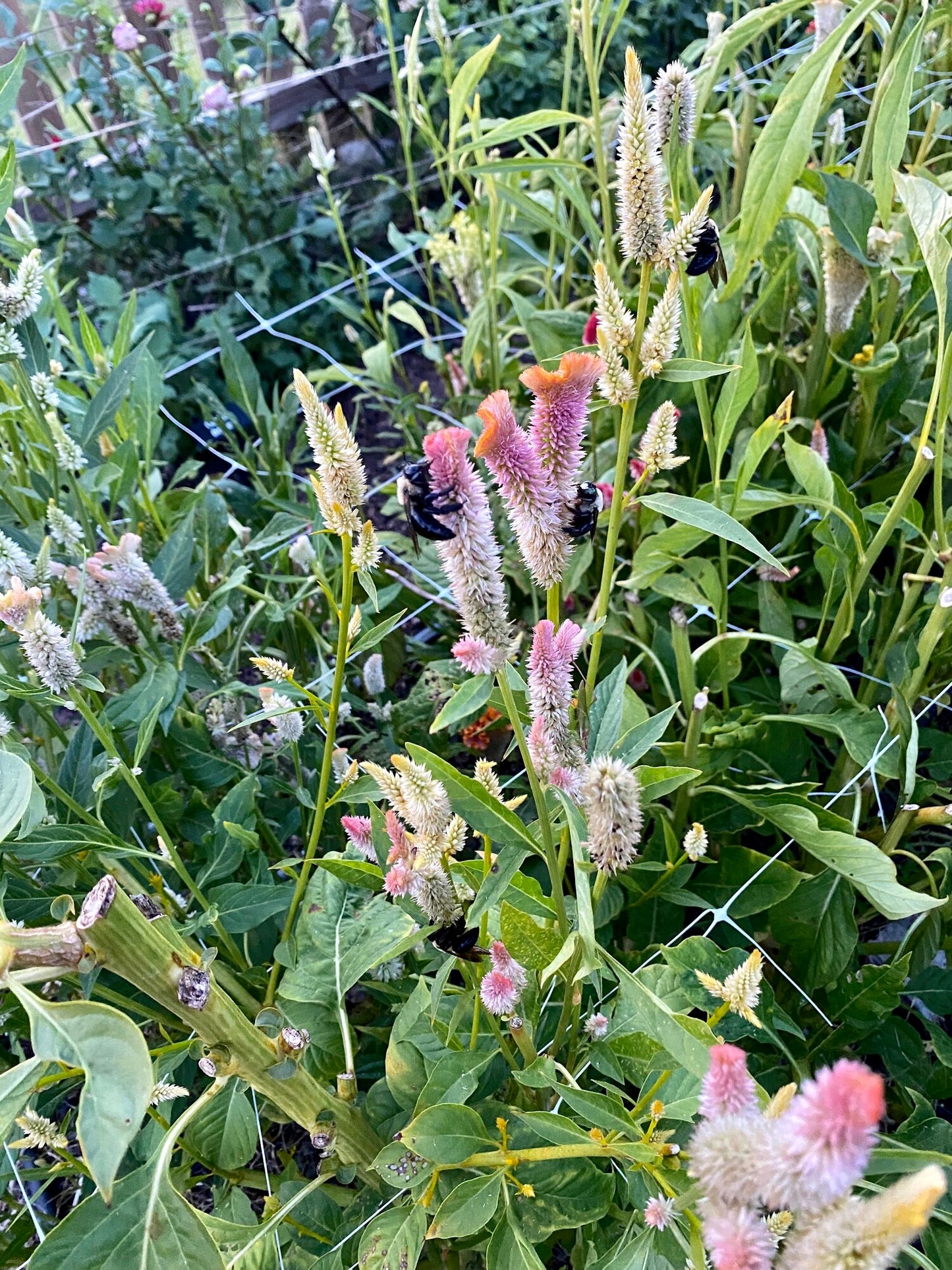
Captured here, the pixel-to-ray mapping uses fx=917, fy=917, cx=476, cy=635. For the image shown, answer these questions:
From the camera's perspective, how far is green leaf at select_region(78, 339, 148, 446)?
967 millimetres

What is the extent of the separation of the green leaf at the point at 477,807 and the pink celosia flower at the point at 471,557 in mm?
67

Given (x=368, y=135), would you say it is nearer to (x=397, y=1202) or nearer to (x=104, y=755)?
(x=104, y=755)

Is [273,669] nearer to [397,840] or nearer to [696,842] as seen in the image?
[397,840]

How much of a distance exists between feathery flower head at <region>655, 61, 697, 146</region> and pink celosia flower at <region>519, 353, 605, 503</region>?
42 cm

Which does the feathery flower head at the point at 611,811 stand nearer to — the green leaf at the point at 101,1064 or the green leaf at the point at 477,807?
the green leaf at the point at 477,807

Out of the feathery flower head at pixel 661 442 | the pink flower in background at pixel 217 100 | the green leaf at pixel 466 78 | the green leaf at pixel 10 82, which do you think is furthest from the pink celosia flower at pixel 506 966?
the pink flower in background at pixel 217 100

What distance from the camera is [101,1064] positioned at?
1.34ft

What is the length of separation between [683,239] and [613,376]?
99 mm

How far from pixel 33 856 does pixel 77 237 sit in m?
2.50

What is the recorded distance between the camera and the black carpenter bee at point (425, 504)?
1.49 feet

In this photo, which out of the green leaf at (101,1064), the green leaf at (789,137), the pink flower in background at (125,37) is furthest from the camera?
the pink flower in background at (125,37)

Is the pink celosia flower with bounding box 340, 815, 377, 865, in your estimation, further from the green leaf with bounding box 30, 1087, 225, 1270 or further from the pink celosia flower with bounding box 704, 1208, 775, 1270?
the pink celosia flower with bounding box 704, 1208, 775, 1270

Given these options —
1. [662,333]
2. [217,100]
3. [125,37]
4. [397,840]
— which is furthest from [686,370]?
[125,37]

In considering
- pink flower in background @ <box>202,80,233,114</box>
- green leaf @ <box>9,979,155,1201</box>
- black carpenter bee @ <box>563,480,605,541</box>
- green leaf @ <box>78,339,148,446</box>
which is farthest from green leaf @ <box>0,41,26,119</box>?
pink flower in background @ <box>202,80,233,114</box>
